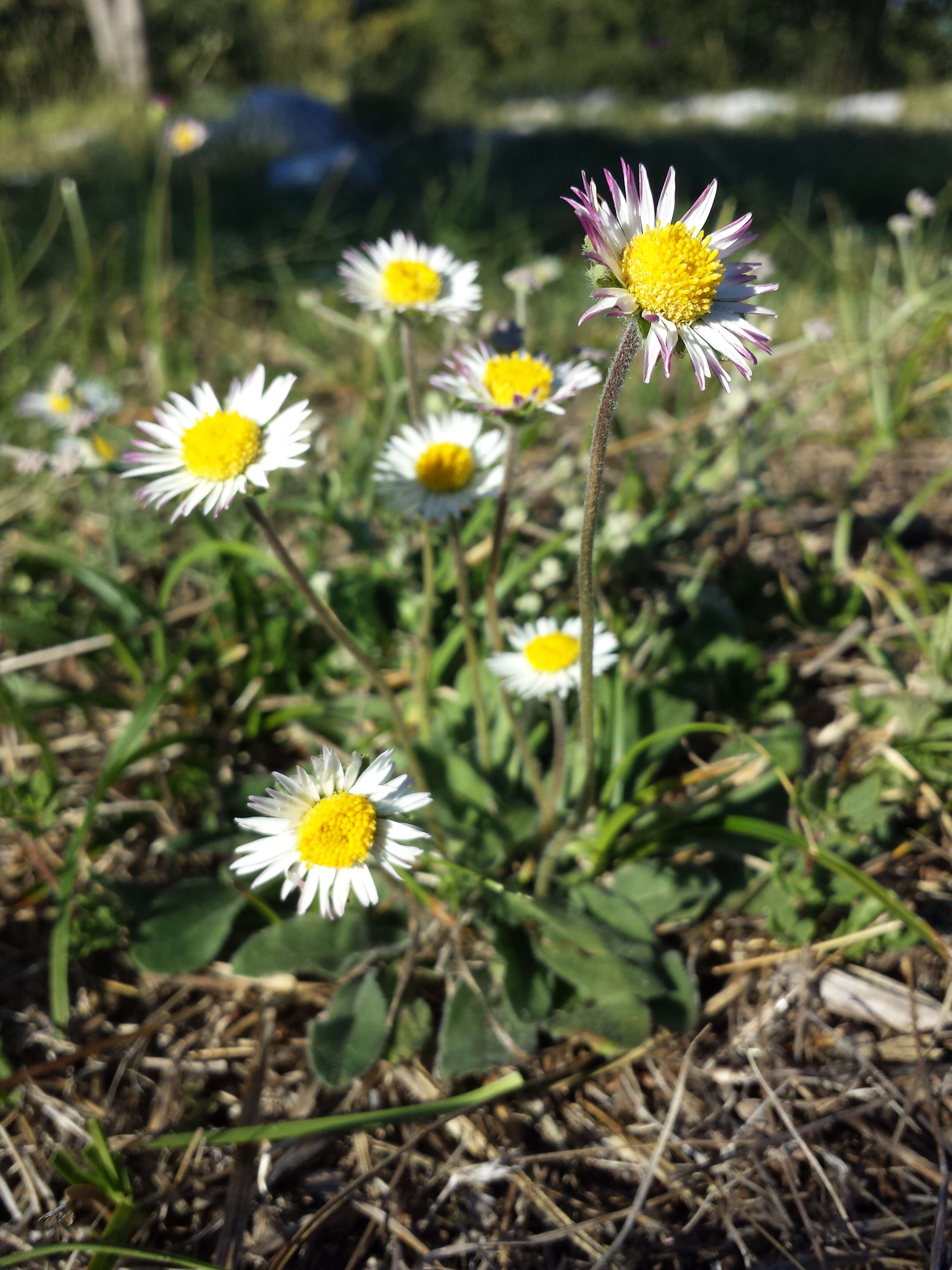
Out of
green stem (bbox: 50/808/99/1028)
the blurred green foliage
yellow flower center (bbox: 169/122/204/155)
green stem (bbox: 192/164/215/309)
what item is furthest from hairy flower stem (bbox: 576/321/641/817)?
the blurred green foliage

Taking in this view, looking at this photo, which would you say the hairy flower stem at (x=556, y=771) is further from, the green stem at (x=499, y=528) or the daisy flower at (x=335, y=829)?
the daisy flower at (x=335, y=829)

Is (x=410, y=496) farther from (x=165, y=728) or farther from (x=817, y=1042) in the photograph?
(x=817, y=1042)

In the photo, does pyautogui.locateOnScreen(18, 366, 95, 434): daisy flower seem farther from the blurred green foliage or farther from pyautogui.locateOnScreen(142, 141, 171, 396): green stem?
the blurred green foliage

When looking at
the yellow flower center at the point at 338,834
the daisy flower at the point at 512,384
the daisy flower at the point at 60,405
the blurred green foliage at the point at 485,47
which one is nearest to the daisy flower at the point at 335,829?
the yellow flower center at the point at 338,834

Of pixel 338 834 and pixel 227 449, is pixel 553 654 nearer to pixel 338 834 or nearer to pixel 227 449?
pixel 338 834

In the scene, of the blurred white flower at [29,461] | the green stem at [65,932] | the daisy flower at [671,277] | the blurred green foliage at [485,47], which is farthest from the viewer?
the blurred green foliage at [485,47]

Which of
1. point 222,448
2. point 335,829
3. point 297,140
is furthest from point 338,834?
point 297,140
